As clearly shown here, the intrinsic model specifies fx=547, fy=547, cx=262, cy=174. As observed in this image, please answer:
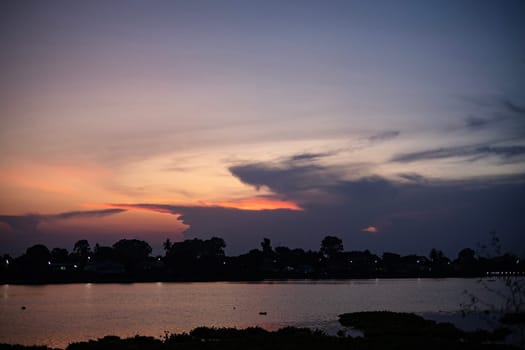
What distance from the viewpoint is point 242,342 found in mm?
46906

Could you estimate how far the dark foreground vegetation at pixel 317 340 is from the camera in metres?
43.2

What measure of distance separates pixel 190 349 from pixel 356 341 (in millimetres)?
13660

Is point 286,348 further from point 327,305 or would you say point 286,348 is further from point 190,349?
point 327,305

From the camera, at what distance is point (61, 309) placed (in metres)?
95.6

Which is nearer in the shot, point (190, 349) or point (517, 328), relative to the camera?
point (190, 349)

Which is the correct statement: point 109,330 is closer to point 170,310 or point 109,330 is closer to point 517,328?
point 170,310

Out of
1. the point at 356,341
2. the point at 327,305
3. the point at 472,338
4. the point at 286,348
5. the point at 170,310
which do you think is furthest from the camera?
the point at 327,305

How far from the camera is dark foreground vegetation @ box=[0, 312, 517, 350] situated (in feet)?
142

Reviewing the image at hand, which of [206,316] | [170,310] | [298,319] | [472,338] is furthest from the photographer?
[170,310]

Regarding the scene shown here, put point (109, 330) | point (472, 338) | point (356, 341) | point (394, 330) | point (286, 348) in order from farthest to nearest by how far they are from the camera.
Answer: point (109, 330), point (394, 330), point (472, 338), point (356, 341), point (286, 348)

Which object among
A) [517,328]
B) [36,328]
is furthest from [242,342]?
[36,328]

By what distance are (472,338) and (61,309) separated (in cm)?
7080

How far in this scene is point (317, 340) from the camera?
46.2m

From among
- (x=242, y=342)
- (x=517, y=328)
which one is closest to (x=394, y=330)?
(x=517, y=328)
